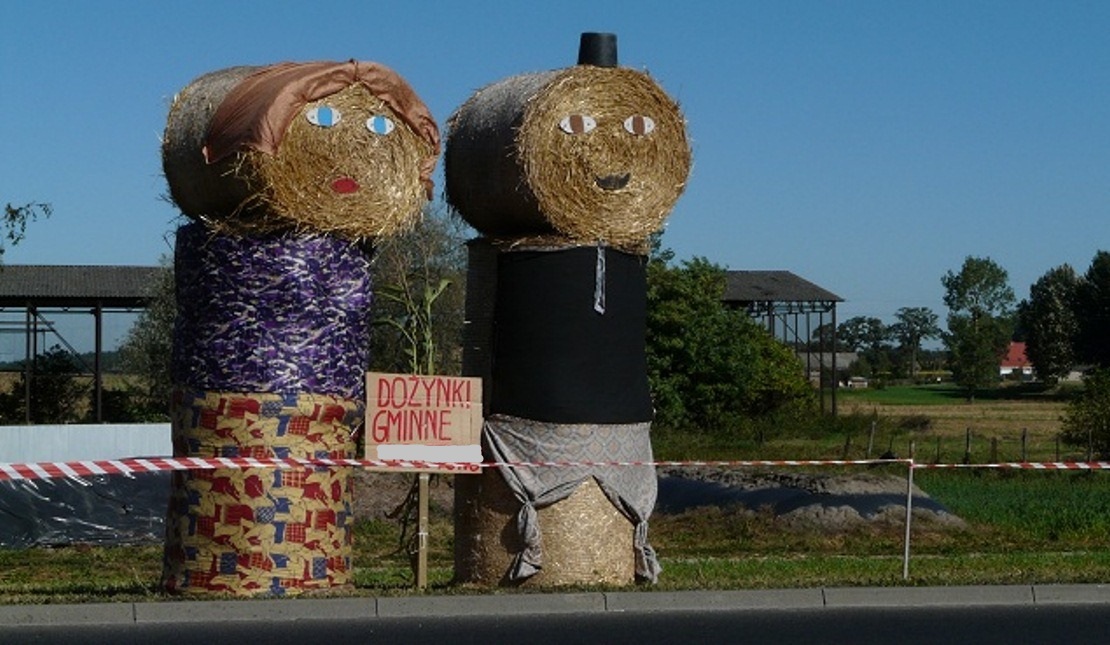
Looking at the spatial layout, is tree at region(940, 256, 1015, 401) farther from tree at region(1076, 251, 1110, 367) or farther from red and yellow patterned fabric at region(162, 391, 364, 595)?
red and yellow patterned fabric at region(162, 391, 364, 595)

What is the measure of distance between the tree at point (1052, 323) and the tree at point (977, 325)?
2.33 meters

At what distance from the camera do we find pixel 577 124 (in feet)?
43.8

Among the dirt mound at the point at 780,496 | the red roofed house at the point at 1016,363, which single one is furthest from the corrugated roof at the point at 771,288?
the red roofed house at the point at 1016,363

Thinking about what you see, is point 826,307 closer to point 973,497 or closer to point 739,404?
point 739,404

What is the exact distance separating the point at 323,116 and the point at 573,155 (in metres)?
1.77

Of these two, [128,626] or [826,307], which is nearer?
[128,626]

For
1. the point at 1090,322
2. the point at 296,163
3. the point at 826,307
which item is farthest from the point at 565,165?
the point at 1090,322

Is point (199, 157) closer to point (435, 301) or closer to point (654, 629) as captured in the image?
point (654, 629)

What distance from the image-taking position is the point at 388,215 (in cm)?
1324

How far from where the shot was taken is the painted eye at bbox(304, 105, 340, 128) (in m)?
12.9

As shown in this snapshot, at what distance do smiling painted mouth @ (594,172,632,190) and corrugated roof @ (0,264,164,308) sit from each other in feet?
112

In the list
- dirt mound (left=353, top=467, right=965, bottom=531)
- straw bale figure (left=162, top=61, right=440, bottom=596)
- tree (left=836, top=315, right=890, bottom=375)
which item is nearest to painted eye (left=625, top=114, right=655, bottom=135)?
straw bale figure (left=162, top=61, right=440, bottom=596)

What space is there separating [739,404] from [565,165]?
4106cm

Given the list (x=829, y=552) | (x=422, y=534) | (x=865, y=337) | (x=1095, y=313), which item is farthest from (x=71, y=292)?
(x=865, y=337)
